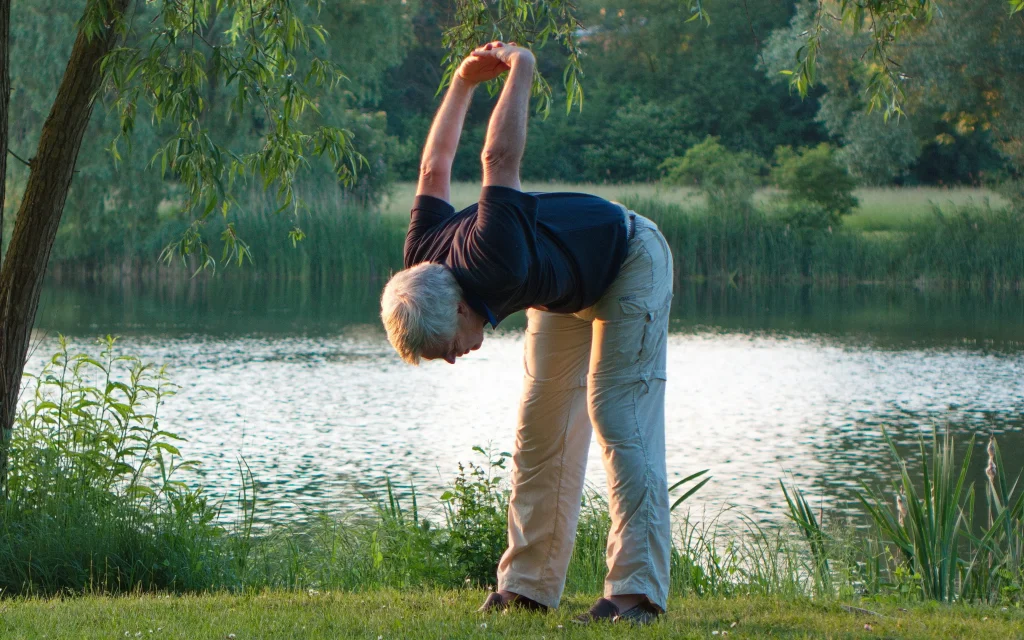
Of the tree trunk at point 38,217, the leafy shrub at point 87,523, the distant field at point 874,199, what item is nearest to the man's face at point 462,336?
the leafy shrub at point 87,523

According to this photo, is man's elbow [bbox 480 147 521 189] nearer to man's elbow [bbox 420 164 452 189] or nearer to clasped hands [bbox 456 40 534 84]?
clasped hands [bbox 456 40 534 84]

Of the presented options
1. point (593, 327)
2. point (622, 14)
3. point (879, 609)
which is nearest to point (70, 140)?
point (593, 327)

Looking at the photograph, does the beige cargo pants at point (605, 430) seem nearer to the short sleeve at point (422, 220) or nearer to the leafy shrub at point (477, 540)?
the short sleeve at point (422, 220)

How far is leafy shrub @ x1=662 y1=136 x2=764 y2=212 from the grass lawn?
2258 cm

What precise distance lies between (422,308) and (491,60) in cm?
79

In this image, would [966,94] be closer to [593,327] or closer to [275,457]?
[275,457]

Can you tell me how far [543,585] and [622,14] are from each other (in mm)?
48000

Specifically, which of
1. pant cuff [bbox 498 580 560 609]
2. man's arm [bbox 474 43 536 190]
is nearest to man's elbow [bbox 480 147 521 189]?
man's arm [bbox 474 43 536 190]

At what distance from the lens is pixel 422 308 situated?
3010 mm

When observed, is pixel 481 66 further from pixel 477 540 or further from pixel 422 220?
pixel 477 540

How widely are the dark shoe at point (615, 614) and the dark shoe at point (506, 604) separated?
22 cm

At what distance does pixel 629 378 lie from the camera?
11.0 feet

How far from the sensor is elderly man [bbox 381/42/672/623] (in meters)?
3.04

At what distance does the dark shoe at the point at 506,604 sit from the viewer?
355cm
